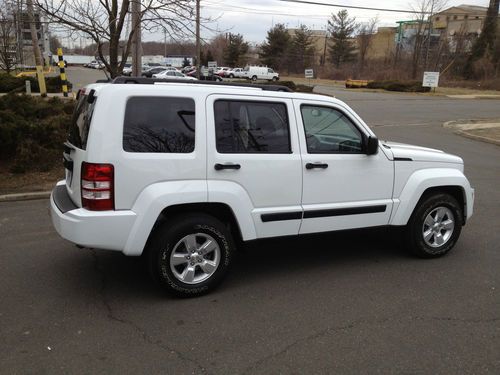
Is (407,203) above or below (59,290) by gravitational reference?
above

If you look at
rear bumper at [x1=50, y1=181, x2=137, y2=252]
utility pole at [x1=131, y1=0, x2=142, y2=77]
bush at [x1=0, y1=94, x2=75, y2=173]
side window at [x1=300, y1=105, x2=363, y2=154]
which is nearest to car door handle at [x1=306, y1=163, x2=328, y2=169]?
side window at [x1=300, y1=105, x2=363, y2=154]

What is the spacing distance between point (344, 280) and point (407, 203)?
1076 millimetres

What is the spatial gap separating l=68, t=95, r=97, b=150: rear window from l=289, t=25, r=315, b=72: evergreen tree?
9452cm

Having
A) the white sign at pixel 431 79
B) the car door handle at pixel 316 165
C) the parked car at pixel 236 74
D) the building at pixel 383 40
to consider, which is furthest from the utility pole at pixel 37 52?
the building at pixel 383 40

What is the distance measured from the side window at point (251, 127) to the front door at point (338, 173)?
0.19 metres

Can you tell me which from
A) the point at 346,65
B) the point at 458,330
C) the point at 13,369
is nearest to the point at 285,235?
the point at 458,330

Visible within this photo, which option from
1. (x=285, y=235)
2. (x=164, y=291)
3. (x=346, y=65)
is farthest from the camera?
(x=346, y=65)

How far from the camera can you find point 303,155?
4457mm

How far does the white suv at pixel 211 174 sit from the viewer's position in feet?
12.6

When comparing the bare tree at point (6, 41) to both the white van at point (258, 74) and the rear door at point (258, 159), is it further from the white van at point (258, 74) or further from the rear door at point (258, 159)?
the white van at point (258, 74)

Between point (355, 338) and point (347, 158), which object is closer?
point (355, 338)

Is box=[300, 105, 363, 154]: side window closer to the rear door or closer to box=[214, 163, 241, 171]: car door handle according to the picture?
the rear door

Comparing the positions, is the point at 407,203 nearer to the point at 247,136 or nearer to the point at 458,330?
the point at 458,330

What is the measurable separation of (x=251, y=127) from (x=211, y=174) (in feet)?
1.95
